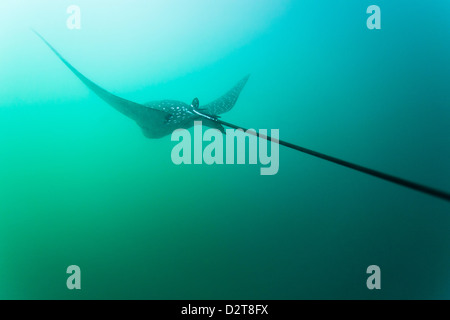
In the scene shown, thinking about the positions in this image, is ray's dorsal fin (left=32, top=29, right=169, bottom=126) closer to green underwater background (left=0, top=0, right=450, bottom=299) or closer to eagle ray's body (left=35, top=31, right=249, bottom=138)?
eagle ray's body (left=35, top=31, right=249, bottom=138)

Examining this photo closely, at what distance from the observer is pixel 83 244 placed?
8188 millimetres

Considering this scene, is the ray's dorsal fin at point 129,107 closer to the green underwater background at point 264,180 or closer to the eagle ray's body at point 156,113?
the eagle ray's body at point 156,113

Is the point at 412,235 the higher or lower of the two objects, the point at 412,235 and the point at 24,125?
the lower

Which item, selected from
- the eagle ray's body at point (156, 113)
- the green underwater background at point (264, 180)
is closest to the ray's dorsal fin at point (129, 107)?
the eagle ray's body at point (156, 113)

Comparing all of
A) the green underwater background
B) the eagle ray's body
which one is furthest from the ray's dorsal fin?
the green underwater background

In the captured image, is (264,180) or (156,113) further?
(264,180)

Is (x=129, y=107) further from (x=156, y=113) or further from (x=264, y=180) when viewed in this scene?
(x=264, y=180)

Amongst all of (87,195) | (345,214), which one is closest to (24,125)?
(87,195)

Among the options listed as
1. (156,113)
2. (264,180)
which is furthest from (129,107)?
(264,180)

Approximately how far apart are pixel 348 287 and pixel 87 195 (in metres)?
9.68

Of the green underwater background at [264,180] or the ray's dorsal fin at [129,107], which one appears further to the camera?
the green underwater background at [264,180]

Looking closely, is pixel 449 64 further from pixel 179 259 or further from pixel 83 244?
pixel 83 244

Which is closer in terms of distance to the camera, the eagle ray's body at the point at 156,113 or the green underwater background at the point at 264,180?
the eagle ray's body at the point at 156,113

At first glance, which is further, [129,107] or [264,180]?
[264,180]
